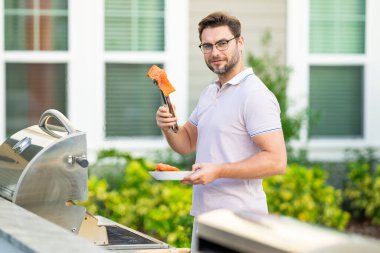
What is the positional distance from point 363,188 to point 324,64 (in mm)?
1404

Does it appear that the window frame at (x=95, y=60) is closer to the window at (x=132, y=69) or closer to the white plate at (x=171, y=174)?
the window at (x=132, y=69)

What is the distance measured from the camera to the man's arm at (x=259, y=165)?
348 cm

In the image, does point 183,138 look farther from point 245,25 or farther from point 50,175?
point 245,25

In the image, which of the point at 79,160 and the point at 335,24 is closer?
the point at 79,160

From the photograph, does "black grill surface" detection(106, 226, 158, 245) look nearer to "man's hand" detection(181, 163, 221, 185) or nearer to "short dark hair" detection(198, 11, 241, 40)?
"man's hand" detection(181, 163, 221, 185)

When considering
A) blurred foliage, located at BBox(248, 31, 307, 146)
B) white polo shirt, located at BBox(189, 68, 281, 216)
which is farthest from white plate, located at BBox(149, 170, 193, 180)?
blurred foliage, located at BBox(248, 31, 307, 146)

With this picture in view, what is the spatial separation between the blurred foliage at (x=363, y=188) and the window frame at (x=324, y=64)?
0.21m

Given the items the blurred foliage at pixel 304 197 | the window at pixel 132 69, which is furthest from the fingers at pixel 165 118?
the window at pixel 132 69

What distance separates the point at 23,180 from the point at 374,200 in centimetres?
624

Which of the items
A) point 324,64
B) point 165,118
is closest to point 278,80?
point 324,64

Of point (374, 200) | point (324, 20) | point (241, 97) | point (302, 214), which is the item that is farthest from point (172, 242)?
point (324, 20)

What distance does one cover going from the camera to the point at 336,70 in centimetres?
1012

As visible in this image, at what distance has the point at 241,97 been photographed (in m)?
3.63

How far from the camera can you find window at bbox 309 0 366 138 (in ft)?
32.8
